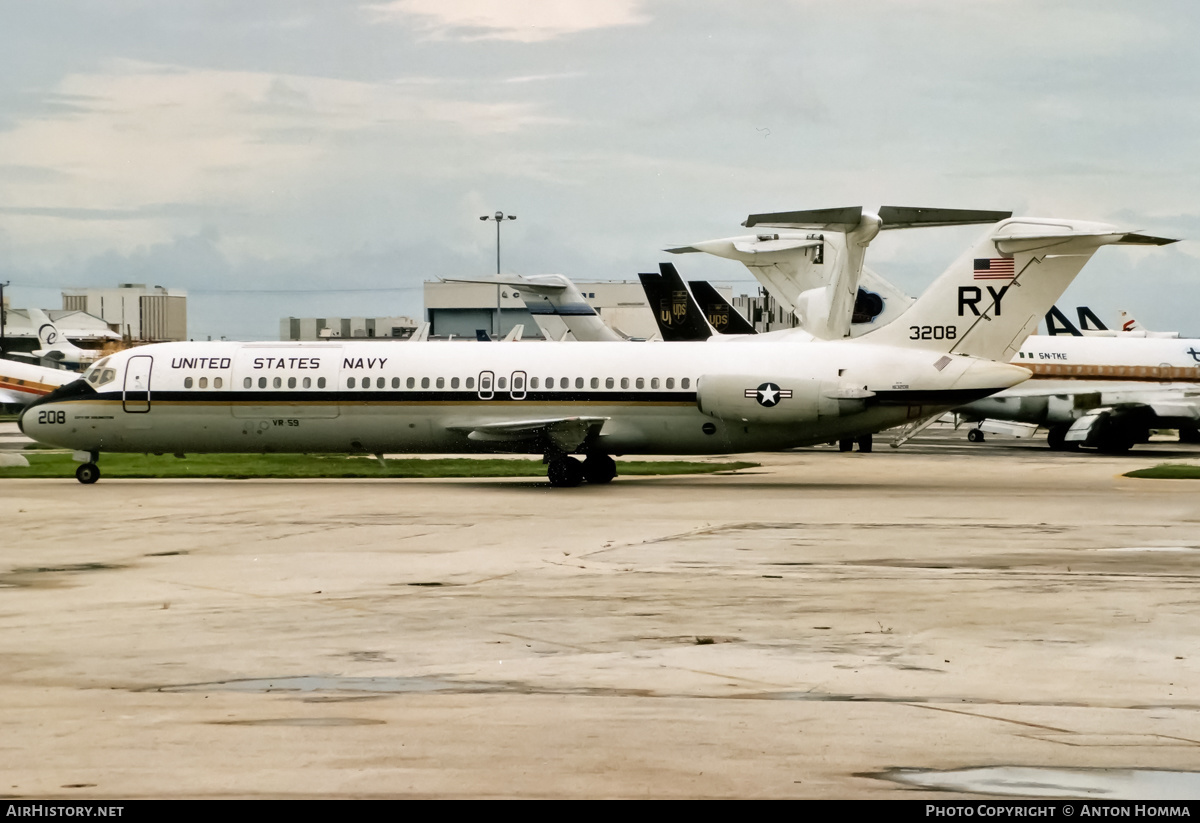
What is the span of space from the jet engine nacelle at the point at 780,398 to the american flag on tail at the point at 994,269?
3.54 meters

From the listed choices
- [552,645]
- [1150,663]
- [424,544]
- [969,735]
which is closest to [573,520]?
[424,544]

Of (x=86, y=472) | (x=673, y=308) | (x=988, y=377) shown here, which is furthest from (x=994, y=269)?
(x=673, y=308)

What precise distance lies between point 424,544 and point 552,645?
25.9ft

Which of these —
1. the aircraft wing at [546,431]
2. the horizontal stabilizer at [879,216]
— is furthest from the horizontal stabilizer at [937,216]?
the aircraft wing at [546,431]

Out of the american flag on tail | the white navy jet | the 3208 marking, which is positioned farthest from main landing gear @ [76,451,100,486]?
the american flag on tail

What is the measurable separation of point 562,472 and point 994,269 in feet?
33.2

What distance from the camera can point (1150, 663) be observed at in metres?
10.8

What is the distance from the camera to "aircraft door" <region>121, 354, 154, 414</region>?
1255 inches

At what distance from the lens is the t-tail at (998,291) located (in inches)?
1161

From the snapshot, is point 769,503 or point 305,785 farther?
point 769,503

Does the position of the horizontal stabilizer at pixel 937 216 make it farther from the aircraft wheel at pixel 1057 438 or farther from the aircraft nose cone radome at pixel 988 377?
the aircraft wheel at pixel 1057 438

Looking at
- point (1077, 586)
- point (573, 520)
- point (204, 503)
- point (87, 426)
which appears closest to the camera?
point (1077, 586)

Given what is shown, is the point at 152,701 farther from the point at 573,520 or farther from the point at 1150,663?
the point at 573,520

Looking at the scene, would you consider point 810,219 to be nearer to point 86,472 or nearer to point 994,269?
point 994,269
